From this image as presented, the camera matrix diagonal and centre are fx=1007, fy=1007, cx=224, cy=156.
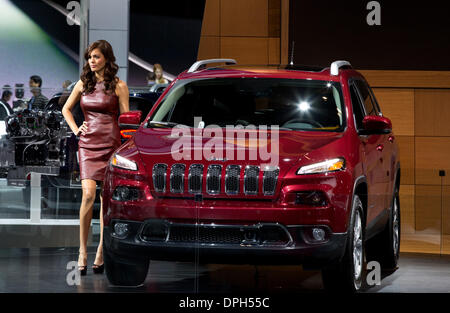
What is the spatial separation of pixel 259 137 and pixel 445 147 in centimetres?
1187

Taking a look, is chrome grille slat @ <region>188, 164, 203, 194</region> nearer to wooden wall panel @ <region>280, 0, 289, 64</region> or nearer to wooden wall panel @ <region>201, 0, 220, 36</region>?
wooden wall panel @ <region>280, 0, 289, 64</region>

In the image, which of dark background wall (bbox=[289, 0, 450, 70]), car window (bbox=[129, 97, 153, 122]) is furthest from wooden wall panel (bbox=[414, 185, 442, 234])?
dark background wall (bbox=[289, 0, 450, 70])

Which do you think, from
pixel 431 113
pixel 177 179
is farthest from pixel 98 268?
pixel 431 113

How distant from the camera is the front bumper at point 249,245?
A: 709 centimetres

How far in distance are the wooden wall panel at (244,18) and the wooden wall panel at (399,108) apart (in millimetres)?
2574

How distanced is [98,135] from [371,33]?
1040cm

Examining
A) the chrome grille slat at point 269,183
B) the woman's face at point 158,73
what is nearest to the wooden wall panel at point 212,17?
the woman's face at point 158,73

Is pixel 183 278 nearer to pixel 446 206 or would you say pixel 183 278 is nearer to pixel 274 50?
pixel 446 206

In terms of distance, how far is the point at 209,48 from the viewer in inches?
746

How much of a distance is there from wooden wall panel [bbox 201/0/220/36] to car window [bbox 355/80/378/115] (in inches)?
359

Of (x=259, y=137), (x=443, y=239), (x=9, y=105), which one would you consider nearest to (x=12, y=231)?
(x=259, y=137)

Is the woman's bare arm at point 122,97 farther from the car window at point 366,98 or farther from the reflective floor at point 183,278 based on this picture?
the car window at point 366,98

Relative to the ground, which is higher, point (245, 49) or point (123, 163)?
point (245, 49)
